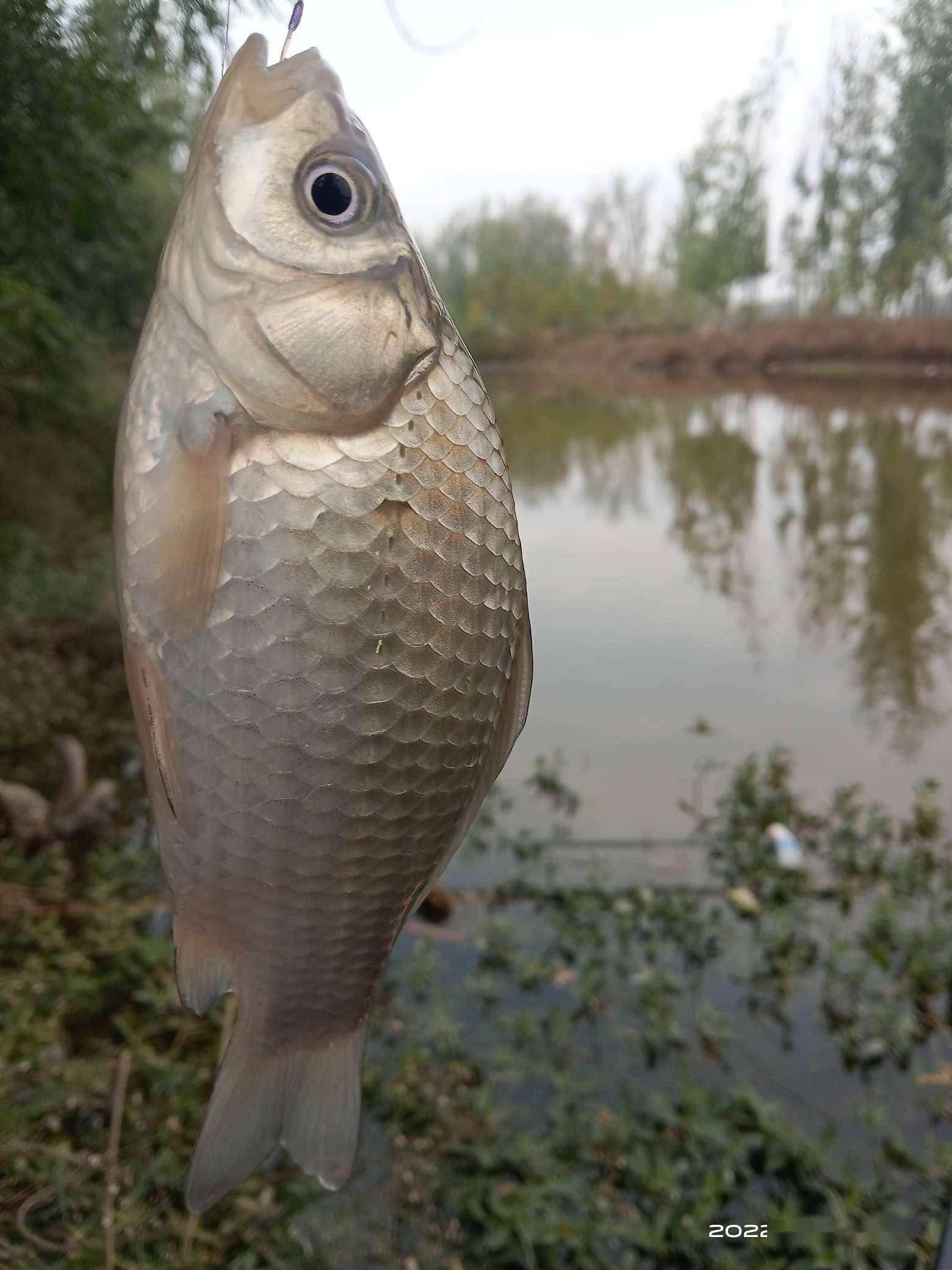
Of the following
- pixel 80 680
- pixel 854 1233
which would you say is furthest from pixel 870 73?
pixel 80 680

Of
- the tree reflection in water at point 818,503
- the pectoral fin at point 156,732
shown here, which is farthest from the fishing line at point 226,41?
the tree reflection in water at point 818,503

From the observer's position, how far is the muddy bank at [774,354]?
59.4 ft

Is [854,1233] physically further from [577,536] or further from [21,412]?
[577,536]

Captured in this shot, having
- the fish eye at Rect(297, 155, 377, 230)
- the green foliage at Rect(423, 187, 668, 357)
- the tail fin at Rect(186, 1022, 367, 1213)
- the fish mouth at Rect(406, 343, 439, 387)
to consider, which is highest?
the green foliage at Rect(423, 187, 668, 357)

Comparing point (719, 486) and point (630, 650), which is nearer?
point (630, 650)

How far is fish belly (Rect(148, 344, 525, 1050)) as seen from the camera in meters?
0.64

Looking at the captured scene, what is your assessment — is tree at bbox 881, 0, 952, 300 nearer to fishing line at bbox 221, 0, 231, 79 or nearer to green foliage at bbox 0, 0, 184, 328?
green foliage at bbox 0, 0, 184, 328

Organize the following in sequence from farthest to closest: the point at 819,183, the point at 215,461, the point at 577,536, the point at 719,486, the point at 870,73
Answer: the point at 719,486 < the point at 577,536 < the point at 819,183 < the point at 870,73 < the point at 215,461

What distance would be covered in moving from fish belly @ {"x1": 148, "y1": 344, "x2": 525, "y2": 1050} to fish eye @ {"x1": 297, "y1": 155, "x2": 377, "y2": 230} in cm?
13

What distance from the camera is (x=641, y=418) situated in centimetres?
1819

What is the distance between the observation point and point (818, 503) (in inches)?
378

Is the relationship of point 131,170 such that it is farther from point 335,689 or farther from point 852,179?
point 852,179

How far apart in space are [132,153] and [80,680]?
9.74 feet

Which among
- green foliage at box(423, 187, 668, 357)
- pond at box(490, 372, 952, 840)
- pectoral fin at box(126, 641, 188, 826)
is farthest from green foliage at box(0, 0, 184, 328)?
green foliage at box(423, 187, 668, 357)
